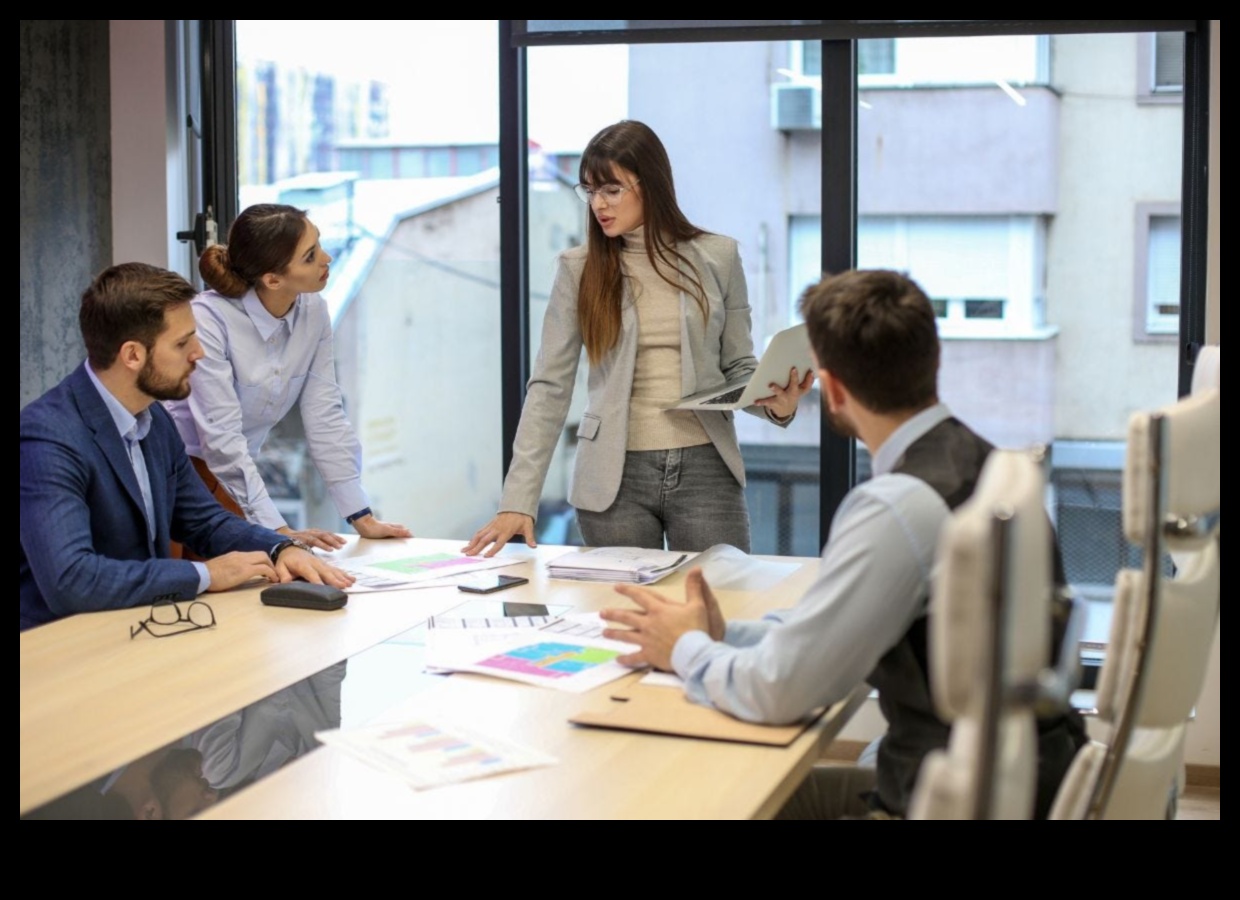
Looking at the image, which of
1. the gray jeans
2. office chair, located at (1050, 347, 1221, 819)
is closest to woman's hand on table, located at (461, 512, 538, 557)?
the gray jeans

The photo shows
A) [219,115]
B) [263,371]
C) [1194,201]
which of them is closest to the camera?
[263,371]

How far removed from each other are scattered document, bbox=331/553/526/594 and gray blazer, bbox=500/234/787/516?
0.67ft

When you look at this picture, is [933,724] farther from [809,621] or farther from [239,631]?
[239,631]

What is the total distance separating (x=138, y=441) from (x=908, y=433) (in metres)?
1.50

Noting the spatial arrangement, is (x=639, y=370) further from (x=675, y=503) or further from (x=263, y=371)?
(x=263, y=371)

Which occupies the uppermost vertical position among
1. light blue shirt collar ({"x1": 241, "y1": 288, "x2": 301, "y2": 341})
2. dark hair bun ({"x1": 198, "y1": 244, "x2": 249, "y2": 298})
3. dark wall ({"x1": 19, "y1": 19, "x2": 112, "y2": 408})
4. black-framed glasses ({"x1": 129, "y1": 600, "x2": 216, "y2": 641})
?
dark wall ({"x1": 19, "y1": 19, "x2": 112, "y2": 408})

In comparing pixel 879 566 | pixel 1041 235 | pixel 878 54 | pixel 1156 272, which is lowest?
pixel 879 566

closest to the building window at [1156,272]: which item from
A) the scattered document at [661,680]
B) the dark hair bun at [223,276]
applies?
the dark hair bun at [223,276]

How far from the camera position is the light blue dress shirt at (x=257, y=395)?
3014mm

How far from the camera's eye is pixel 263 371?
3.12 m

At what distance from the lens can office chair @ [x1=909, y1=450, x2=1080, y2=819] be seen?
1.09 metres

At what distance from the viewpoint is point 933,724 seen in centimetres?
172

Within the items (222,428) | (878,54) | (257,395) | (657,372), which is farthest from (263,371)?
(878,54)

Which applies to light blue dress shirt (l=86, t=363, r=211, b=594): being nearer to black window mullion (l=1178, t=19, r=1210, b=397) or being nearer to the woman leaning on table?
the woman leaning on table
